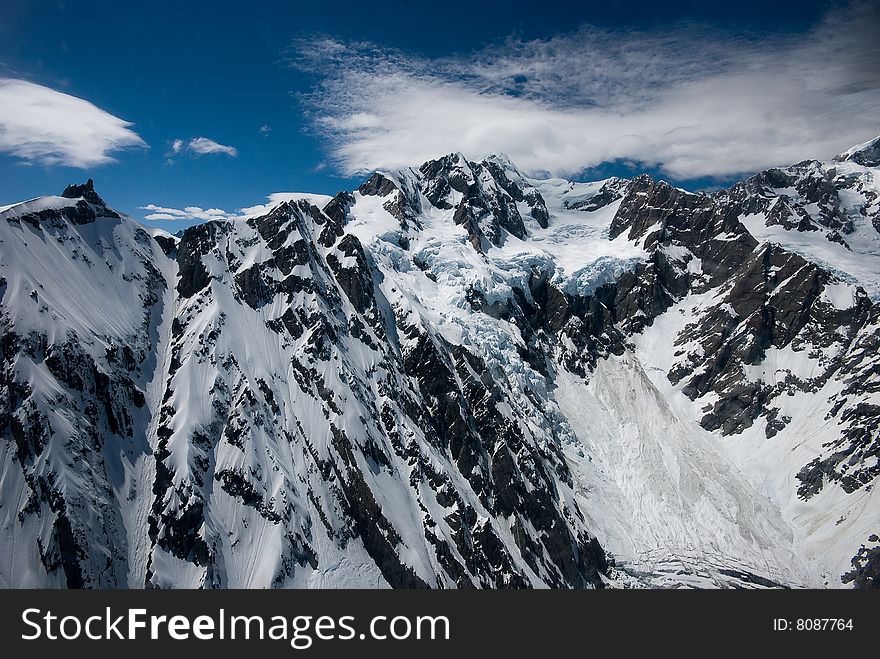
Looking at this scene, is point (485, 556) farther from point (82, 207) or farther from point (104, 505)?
point (82, 207)

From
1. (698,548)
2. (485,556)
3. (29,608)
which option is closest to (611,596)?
(29,608)

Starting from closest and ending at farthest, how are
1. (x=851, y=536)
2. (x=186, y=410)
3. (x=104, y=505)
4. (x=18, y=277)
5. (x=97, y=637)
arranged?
(x=97, y=637) → (x=104, y=505) → (x=18, y=277) → (x=186, y=410) → (x=851, y=536)

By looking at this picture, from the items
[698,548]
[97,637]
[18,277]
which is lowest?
[698,548]

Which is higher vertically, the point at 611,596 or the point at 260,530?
the point at 611,596

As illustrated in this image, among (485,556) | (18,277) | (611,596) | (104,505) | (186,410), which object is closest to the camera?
(611,596)

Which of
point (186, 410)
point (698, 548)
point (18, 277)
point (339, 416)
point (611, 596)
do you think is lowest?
point (698, 548)

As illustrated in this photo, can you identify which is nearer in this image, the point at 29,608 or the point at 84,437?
the point at 29,608

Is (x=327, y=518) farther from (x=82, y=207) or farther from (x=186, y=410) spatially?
(x=82, y=207)

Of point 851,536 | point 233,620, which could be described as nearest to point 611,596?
point 233,620

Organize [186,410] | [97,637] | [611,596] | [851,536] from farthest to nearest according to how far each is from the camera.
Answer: [851,536] → [186,410] → [611,596] → [97,637]
